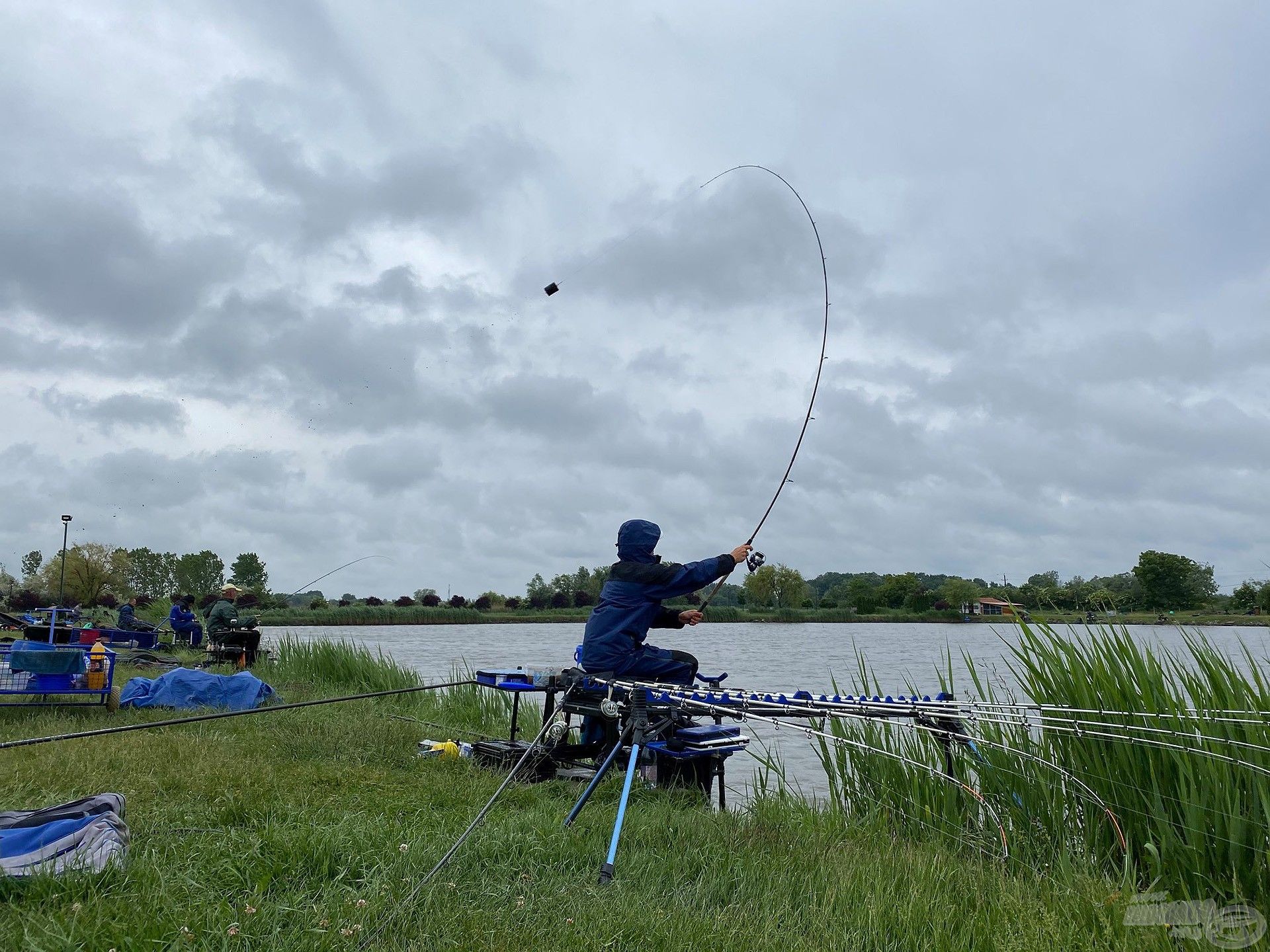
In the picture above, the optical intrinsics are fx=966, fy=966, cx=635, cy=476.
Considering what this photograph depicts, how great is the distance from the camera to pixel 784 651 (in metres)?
24.9

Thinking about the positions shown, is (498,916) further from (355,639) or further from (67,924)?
(355,639)

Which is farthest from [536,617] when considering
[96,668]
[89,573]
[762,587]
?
[96,668]

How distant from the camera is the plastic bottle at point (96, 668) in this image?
837 cm

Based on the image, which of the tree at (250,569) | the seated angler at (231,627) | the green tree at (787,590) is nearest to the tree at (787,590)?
the green tree at (787,590)

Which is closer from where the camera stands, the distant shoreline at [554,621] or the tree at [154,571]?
the distant shoreline at [554,621]

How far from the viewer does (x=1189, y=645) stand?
496 centimetres

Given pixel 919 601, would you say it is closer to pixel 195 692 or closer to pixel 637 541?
pixel 195 692

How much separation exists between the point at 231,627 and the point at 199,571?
5142cm

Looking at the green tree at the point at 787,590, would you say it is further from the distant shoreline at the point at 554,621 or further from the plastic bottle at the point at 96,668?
the plastic bottle at the point at 96,668

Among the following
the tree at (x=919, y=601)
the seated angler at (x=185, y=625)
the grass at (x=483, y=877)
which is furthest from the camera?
the tree at (x=919, y=601)

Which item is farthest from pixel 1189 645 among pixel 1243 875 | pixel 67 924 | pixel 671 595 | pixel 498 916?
pixel 67 924

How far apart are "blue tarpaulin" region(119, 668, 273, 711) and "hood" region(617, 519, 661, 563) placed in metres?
4.82

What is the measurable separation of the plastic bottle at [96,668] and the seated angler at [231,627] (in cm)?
491

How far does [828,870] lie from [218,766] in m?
3.49
